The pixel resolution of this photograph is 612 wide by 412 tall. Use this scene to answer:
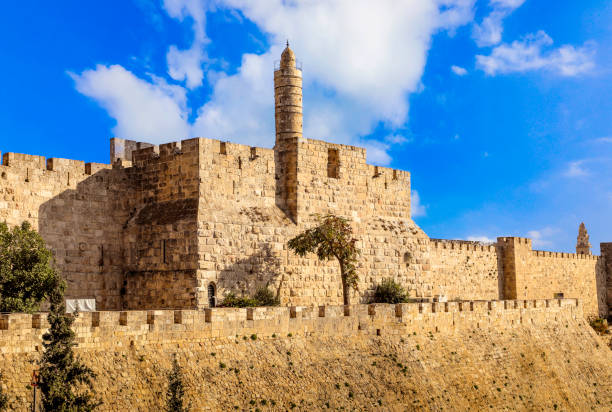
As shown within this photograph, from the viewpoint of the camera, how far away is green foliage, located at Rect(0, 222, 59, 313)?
17344 millimetres

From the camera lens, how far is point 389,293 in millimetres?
23578

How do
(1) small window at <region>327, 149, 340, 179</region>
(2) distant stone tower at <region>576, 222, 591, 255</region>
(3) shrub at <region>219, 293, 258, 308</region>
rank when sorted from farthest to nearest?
(2) distant stone tower at <region>576, 222, 591, 255</region>, (1) small window at <region>327, 149, 340, 179</region>, (3) shrub at <region>219, 293, 258, 308</region>

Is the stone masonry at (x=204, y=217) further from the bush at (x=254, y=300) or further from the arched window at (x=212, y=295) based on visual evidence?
the bush at (x=254, y=300)

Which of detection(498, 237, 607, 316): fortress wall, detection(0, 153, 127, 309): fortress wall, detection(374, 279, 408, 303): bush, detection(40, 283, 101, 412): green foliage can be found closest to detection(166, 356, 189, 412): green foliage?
detection(40, 283, 101, 412): green foliage

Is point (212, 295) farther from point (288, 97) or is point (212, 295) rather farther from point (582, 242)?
point (582, 242)

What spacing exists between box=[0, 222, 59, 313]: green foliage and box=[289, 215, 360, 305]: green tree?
21.2 feet

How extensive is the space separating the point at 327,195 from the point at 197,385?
943 cm

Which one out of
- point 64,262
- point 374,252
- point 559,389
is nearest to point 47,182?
point 64,262

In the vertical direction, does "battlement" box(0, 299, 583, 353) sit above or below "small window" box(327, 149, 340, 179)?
below

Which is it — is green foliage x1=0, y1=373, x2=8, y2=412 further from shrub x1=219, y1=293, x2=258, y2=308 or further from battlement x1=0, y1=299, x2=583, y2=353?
shrub x1=219, y1=293, x2=258, y2=308

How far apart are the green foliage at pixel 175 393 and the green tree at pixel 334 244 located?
306 inches

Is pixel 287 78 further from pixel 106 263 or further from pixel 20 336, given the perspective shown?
pixel 20 336

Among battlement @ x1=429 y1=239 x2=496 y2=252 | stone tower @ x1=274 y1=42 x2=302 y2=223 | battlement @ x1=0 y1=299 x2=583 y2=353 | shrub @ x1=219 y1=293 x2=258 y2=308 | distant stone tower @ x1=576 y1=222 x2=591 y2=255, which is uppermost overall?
stone tower @ x1=274 y1=42 x2=302 y2=223

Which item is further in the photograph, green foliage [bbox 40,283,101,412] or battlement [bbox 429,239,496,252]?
battlement [bbox 429,239,496,252]
